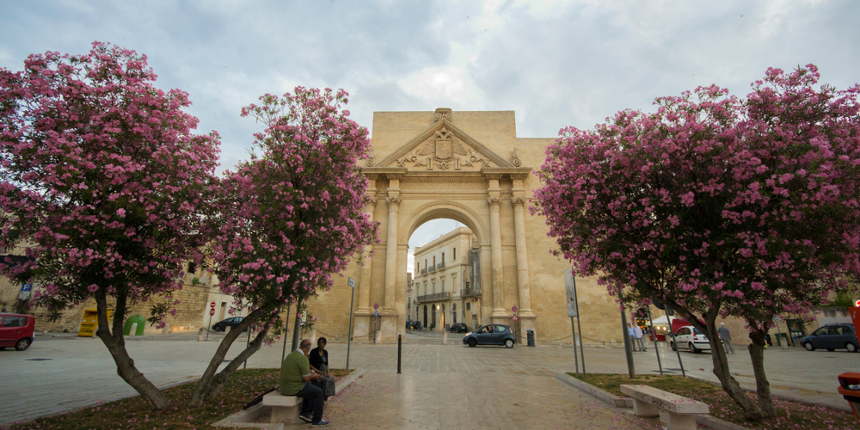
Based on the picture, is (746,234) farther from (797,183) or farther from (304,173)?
(304,173)

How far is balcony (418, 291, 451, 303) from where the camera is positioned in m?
46.1

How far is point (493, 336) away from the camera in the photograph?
1972cm

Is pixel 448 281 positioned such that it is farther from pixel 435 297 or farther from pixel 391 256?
pixel 391 256

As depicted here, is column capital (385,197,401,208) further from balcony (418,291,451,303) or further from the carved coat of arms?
balcony (418,291,451,303)

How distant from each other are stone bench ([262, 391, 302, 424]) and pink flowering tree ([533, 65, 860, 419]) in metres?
4.61

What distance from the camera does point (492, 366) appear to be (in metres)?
11.5

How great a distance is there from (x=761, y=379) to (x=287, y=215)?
657 cm

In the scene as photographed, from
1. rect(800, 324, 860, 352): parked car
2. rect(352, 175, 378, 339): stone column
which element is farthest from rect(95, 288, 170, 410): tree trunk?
rect(800, 324, 860, 352): parked car

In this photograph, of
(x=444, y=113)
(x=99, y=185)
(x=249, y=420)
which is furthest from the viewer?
(x=444, y=113)

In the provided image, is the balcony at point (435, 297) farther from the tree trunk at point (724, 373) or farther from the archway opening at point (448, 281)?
the tree trunk at point (724, 373)

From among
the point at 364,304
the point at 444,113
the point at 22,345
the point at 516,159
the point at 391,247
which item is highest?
the point at 444,113

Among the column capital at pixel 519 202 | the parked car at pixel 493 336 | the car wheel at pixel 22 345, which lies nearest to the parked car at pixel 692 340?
the parked car at pixel 493 336

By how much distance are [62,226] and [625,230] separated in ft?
22.6

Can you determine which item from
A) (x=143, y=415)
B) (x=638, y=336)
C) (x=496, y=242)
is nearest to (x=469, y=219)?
(x=496, y=242)
